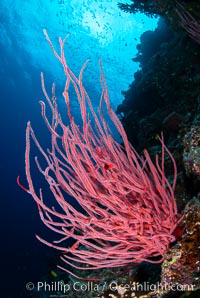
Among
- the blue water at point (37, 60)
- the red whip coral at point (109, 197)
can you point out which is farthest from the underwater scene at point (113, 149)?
the blue water at point (37, 60)

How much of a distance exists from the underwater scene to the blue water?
0.54 feet

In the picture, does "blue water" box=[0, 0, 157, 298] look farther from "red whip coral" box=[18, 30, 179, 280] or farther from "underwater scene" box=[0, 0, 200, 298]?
"red whip coral" box=[18, 30, 179, 280]

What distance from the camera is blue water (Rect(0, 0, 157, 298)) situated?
2598 centimetres

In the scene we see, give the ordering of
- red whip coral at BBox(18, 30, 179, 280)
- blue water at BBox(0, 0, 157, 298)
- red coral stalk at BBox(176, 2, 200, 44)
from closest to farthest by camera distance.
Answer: red whip coral at BBox(18, 30, 179, 280) → red coral stalk at BBox(176, 2, 200, 44) → blue water at BBox(0, 0, 157, 298)

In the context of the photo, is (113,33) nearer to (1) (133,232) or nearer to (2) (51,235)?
(2) (51,235)

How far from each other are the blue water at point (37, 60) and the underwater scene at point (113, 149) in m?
0.16

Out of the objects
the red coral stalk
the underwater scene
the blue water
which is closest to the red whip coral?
the underwater scene

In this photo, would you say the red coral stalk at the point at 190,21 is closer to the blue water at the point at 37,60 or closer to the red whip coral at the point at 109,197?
the red whip coral at the point at 109,197

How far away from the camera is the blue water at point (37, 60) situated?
2598cm

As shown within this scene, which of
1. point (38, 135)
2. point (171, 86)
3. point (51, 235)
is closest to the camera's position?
point (171, 86)

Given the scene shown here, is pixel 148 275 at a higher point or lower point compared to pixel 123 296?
higher

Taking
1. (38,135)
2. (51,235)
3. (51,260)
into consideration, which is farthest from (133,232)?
(38,135)

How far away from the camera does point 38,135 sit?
173 ft

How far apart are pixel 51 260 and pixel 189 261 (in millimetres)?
12354
